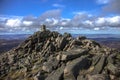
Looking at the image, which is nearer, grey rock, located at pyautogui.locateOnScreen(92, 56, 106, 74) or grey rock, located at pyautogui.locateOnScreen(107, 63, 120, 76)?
grey rock, located at pyautogui.locateOnScreen(107, 63, 120, 76)

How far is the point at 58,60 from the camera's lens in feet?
233

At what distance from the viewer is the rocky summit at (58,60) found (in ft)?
197

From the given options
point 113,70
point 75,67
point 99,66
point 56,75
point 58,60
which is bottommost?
point 56,75

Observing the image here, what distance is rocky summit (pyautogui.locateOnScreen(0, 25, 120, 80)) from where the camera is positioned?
197ft

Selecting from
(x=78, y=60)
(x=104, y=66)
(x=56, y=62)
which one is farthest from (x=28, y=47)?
(x=104, y=66)

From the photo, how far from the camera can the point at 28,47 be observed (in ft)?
322

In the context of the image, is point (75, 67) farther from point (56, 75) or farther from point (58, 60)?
point (58, 60)

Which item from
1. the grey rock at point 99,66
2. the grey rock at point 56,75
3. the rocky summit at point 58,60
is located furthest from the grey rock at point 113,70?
the grey rock at point 56,75

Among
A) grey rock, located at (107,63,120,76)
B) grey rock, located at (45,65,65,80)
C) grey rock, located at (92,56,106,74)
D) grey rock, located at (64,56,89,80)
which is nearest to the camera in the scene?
grey rock, located at (64,56,89,80)

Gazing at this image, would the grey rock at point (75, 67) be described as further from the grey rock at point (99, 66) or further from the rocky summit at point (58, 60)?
the grey rock at point (99, 66)

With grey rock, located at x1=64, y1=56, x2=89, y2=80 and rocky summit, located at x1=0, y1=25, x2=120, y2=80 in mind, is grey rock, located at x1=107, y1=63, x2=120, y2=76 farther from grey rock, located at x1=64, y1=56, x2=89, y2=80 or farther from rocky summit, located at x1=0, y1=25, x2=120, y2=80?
grey rock, located at x1=64, y1=56, x2=89, y2=80

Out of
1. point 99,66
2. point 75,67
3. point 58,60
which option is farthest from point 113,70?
point 58,60

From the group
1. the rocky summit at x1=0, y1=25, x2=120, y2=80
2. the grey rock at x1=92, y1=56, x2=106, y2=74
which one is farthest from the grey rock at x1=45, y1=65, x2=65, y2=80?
the grey rock at x1=92, y1=56, x2=106, y2=74

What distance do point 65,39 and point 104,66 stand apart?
3320 centimetres
